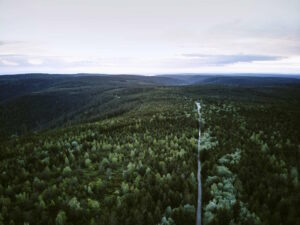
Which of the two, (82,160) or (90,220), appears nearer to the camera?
(90,220)

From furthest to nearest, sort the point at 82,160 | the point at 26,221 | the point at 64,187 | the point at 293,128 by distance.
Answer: the point at 293,128, the point at 82,160, the point at 64,187, the point at 26,221

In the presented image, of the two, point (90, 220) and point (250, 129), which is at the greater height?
point (250, 129)

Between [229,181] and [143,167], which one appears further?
[143,167]

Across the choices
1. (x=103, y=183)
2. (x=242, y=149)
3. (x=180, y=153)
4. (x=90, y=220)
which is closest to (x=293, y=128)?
(x=242, y=149)

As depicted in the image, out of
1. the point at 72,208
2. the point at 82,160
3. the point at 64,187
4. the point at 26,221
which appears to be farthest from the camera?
the point at 82,160

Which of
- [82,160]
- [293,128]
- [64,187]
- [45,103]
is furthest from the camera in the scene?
[45,103]

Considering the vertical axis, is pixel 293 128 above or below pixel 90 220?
above

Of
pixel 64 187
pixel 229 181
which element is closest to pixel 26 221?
pixel 64 187

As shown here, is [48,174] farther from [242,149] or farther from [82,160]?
[242,149]

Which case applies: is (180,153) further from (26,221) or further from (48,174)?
(26,221)
